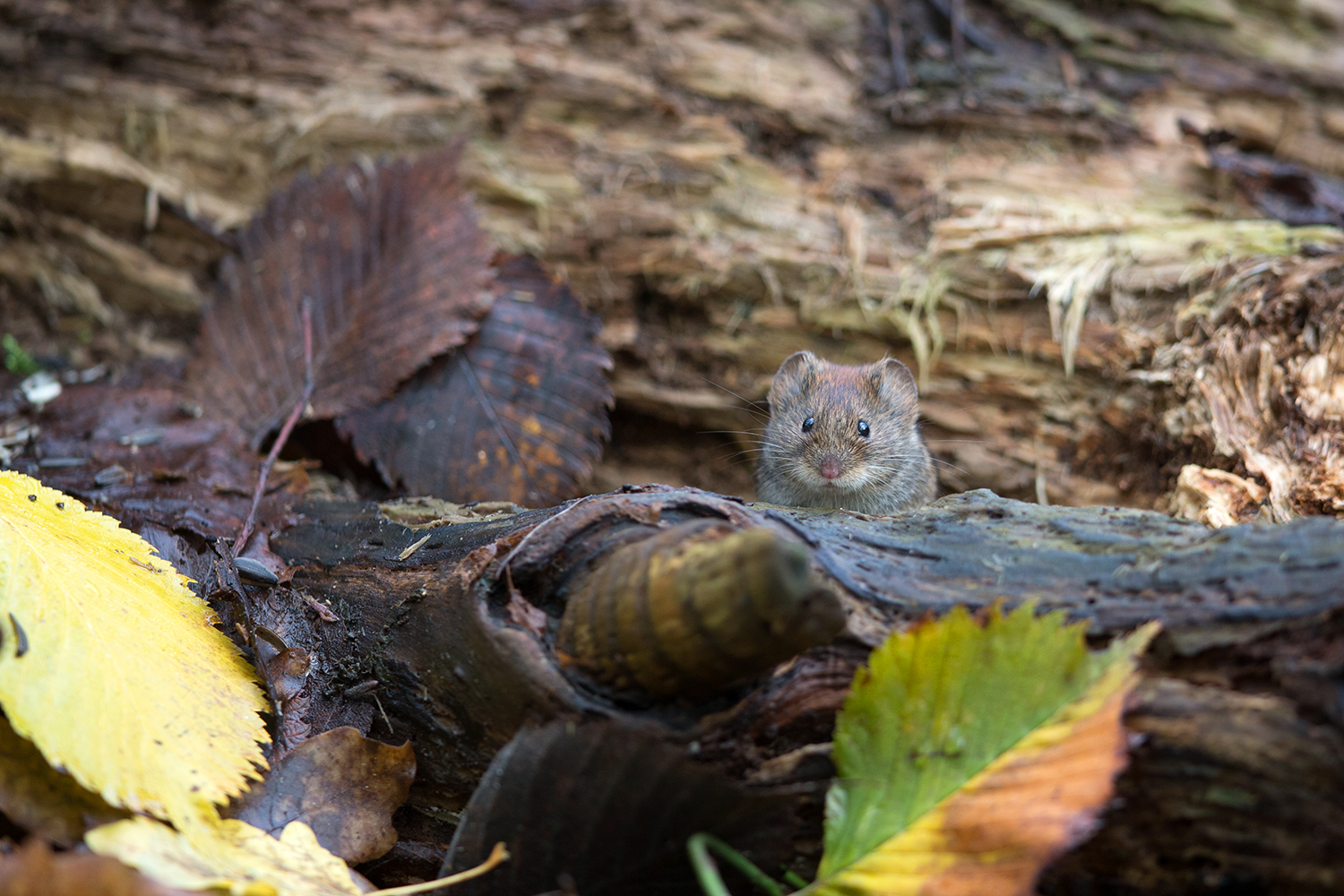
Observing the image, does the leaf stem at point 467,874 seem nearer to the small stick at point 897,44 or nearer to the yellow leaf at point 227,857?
the yellow leaf at point 227,857

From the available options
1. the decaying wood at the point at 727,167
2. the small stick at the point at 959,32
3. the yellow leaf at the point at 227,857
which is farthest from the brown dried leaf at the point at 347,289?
the small stick at the point at 959,32

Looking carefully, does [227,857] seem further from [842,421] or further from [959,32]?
[959,32]

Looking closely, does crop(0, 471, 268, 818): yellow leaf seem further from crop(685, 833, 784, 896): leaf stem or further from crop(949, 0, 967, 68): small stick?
crop(949, 0, 967, 68): small stick

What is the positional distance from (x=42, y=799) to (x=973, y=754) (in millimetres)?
1926

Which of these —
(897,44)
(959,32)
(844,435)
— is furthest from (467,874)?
(959,32)

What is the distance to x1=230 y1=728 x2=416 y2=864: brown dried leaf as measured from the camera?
2.29 m

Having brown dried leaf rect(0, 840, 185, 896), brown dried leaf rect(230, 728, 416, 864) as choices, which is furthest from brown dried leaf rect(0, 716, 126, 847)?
brown dried leaf rect(0, 840, 185, 896)

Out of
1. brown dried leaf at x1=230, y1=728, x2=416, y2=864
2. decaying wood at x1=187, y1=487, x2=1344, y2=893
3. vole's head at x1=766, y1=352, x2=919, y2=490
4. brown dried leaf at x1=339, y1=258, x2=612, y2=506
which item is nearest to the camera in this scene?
decaying wood at x1=187, y1=487, x2=1344, y2=893

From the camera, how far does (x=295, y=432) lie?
4.22 m

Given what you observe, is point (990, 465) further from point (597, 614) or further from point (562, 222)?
point (597, 614)

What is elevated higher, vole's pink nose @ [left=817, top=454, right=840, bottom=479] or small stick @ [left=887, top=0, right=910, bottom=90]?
small stick @ [left=887, top=0, right=910, bottom=90]

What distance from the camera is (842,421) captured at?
485 cm

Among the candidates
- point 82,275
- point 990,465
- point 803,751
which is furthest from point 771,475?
point 82,275

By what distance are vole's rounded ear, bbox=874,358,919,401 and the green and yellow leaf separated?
2971 millimetres
